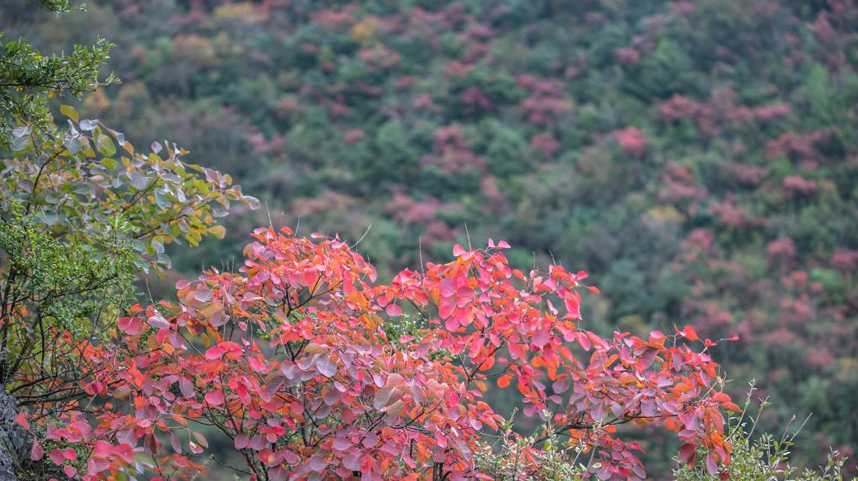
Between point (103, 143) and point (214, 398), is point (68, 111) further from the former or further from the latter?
point (214, 398)

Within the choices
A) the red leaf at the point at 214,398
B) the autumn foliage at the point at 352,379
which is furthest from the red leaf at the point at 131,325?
the red leaf at the point at 214,398

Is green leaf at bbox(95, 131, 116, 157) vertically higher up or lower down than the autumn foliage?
higher up

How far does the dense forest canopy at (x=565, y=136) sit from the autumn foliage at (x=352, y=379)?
790 centimetres

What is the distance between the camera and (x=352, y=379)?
2912 mm

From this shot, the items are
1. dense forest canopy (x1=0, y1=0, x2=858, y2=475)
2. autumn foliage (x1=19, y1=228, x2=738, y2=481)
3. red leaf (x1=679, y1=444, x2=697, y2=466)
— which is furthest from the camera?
dense forest canopy (x1=0, y1=0, x2=858, y2=475)

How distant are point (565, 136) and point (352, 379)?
47.2ft

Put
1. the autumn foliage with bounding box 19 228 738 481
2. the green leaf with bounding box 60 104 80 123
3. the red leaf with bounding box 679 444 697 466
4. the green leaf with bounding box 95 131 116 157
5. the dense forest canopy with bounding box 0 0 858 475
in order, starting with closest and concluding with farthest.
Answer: the autumn foliage with bounding box 19 228 738 481
the red leaf with bounding box 679 444 697 466
the green leaf with bounding box 60 104 80 123
the green leaf with bounding box 95 131 116 157
the dense forest canopy with bounding box 0 0 858 475

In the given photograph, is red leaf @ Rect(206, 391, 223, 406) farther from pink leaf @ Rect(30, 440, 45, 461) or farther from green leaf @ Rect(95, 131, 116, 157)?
green leaf @ Rect(95, 131, 116, 157)

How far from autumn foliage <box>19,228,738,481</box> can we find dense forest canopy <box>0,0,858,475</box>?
790 centimetres

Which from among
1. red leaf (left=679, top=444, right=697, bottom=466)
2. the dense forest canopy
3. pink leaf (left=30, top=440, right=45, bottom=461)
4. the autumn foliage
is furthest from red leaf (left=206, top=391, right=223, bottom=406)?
the dense forest canopy

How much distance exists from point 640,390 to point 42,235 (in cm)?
228

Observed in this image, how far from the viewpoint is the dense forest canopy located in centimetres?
1300

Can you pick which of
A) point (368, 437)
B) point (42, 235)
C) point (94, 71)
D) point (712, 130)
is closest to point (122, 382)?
point (42, 235)

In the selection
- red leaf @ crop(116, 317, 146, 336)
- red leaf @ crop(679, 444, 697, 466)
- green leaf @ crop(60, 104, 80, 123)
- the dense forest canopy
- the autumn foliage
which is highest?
green leaf @ crop(60, 104, 80, 123)
